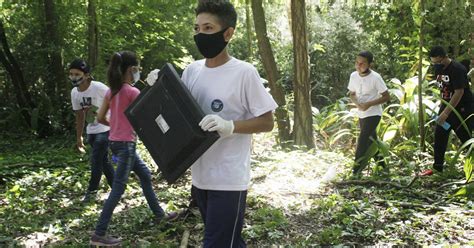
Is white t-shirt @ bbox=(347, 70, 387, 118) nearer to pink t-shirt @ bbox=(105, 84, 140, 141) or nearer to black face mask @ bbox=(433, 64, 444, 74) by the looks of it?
black face mask @ bbox=(433, 64, 444, 74)

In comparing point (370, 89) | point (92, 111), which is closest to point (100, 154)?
point (92, 111)

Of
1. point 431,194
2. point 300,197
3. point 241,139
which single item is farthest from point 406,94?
point 241,139

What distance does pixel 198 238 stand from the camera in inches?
169

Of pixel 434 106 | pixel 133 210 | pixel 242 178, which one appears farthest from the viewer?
pixel 434 106

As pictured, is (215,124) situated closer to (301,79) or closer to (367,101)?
(367,101)

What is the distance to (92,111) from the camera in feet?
17.7

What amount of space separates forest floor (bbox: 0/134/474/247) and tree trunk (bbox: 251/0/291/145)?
7.00 feet

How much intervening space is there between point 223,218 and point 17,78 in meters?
10.8

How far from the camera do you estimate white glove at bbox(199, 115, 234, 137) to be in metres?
→ 2.37

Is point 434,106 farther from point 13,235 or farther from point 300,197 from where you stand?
point 13,235

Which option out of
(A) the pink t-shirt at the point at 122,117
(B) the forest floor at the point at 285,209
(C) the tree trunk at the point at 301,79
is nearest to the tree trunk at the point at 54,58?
(B) the forest floor at the point at 285,209

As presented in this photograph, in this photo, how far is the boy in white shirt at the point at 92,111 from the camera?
212 inches

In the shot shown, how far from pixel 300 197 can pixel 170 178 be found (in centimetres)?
319

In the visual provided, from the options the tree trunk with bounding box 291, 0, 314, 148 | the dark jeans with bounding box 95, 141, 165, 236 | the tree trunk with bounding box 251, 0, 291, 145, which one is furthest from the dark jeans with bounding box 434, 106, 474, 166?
the dark jeans with bounding box 95, 141, 165, 236
